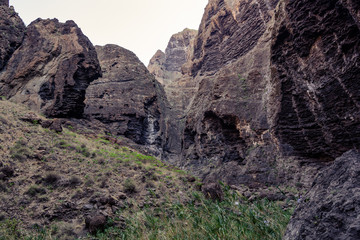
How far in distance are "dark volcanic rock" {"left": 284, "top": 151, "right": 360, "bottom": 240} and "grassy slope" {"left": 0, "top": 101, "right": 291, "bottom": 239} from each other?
540mm

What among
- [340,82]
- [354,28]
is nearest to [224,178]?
[340,82]

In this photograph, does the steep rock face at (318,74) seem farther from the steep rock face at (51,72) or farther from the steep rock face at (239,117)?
the steep rock face at (51,72)

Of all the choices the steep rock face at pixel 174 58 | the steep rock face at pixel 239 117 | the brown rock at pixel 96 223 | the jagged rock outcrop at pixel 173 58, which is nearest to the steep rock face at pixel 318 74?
the steep rock face at pixel 239 117

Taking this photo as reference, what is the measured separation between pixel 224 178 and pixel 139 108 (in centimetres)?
2538

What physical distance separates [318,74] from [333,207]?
8.88 metres

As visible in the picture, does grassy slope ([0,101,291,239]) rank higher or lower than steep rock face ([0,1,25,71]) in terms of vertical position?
lower

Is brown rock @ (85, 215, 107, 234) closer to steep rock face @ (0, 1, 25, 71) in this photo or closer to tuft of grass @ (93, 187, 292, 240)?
tuft of grass @ (93, 187, 292, 240)

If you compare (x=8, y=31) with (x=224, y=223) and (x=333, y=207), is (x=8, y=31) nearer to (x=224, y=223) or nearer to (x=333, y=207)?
(x=224, y=223)

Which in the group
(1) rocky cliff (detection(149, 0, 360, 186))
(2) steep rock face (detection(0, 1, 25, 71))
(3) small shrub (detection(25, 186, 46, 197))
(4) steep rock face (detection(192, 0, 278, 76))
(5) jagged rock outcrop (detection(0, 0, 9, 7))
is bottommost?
(3) small shrub (detection(25, 186, 46, 197))

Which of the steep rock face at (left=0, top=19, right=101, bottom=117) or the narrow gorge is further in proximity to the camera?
the steep rock face at (left=0, top=19, right=101, bottom=117)

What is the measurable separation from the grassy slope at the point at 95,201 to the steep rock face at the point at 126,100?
1827cm

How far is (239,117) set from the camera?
66.3ft

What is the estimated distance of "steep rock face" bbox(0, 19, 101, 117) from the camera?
2652cm

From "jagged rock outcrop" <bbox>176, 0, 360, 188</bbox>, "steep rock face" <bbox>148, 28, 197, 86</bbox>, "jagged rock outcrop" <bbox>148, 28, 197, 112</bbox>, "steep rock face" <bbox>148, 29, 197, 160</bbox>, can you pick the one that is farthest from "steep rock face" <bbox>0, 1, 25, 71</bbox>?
"steep rock face" <bbox>148, 28, 197, 86</bbox>
